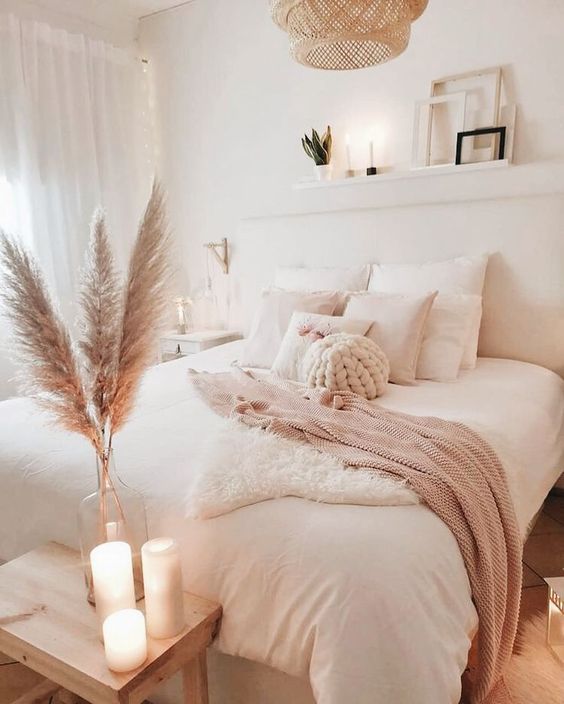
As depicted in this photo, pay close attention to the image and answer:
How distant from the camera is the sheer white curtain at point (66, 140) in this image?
9.71ft

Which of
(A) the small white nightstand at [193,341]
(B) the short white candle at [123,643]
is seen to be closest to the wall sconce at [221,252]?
(A) the small white nightstand at [193,341]

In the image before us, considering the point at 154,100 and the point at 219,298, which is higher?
the point at 154,100

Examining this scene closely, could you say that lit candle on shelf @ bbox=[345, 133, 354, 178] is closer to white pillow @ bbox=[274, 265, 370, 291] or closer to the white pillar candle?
white pillow @ bbox=[274, 265, 370, 291]

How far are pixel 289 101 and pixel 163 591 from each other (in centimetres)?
284

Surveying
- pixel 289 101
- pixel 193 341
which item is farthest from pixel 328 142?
pixel 193 341

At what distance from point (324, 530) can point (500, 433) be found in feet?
2.54

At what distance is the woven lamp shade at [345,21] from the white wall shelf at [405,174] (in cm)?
99

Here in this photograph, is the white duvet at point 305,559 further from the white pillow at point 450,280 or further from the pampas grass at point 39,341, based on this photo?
the white pillow at point 450,280

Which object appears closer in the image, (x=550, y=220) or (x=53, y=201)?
(x=550, y=220)

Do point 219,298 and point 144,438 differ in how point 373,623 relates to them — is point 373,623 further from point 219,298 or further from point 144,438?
point 219,298

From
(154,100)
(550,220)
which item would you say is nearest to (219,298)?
(154,100)

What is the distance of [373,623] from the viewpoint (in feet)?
3.05

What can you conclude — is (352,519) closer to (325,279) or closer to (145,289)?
(145,289)

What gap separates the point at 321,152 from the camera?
9.50 feet
